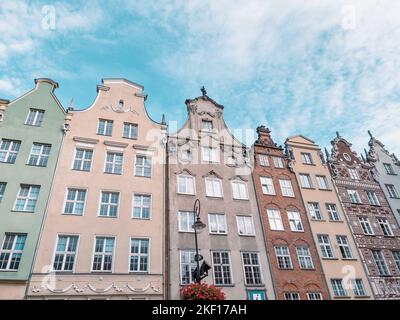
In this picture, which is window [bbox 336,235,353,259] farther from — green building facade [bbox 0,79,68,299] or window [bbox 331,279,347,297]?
green building facade [bbox 0,79,68,299]

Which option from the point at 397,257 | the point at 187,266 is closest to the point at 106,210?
the point at 187,266

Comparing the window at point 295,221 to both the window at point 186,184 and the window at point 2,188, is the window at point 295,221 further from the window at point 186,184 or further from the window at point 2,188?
the window at point 2,188

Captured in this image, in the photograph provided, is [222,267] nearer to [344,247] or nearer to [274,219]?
[274,219]

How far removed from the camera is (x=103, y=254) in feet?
56.1

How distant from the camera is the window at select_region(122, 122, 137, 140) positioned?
2245 centimetres

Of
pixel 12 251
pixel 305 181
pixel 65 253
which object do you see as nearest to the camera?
pixel 12 251

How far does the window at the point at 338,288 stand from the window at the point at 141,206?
48.5 feet

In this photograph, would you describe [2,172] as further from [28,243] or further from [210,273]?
[210,273]

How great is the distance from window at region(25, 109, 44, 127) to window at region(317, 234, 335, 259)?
2386cm

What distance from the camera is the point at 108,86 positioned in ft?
79.5

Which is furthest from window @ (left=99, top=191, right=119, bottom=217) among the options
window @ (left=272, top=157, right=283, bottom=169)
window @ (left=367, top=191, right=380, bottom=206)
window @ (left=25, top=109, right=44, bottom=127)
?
window @ (left=367, top=191, right=380, bottom=206)

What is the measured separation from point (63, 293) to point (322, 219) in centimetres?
2023

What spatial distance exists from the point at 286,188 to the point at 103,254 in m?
16.2

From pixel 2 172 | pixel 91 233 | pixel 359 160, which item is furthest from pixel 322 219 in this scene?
pixel 2 172
